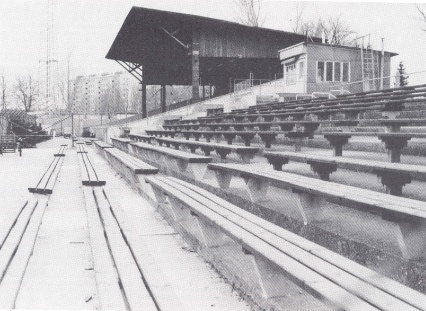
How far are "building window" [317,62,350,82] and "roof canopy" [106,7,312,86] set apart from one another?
3.38 metres

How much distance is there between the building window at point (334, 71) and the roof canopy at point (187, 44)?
11.1 feet

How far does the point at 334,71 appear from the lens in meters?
20.4

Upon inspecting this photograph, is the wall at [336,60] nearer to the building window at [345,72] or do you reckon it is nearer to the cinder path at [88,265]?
the building window at [345,72]

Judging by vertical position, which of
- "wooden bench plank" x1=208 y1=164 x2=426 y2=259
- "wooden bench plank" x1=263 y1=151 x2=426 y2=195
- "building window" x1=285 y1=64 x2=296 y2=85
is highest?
"building window" x1=285 y1=64 x2=296 y2=85

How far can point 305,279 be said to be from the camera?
1.98 meters

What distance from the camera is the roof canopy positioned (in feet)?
73.0

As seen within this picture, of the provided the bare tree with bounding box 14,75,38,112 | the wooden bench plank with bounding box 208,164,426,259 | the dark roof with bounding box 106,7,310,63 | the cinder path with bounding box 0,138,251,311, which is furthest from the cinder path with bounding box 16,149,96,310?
the bare tree with bounding box 14,75,38,112

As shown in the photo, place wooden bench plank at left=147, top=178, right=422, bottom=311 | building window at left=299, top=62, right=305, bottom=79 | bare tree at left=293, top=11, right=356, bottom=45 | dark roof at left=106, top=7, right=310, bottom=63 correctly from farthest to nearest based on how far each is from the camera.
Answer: dark roof at left=106, top=7, right=310, bottom=63
building window at left=299, top=62, right=305, bottom=79
bare tree at left=293, top=11, right=356, bottom=45
wooden bench plank at left=147, top=178, right=422, bottom=311

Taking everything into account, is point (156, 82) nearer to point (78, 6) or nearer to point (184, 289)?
point (78, 6)

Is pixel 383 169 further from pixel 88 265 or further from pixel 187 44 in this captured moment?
pixel 187 44

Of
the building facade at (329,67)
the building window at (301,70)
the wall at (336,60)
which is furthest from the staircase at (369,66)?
the building window at (301,70)

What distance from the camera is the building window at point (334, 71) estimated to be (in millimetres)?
20219

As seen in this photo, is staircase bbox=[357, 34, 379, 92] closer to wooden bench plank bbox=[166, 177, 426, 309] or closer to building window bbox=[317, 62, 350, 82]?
building window bbox=[317, 62, 350, 82]

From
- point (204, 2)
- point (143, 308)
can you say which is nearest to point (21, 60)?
point (204, 2)
